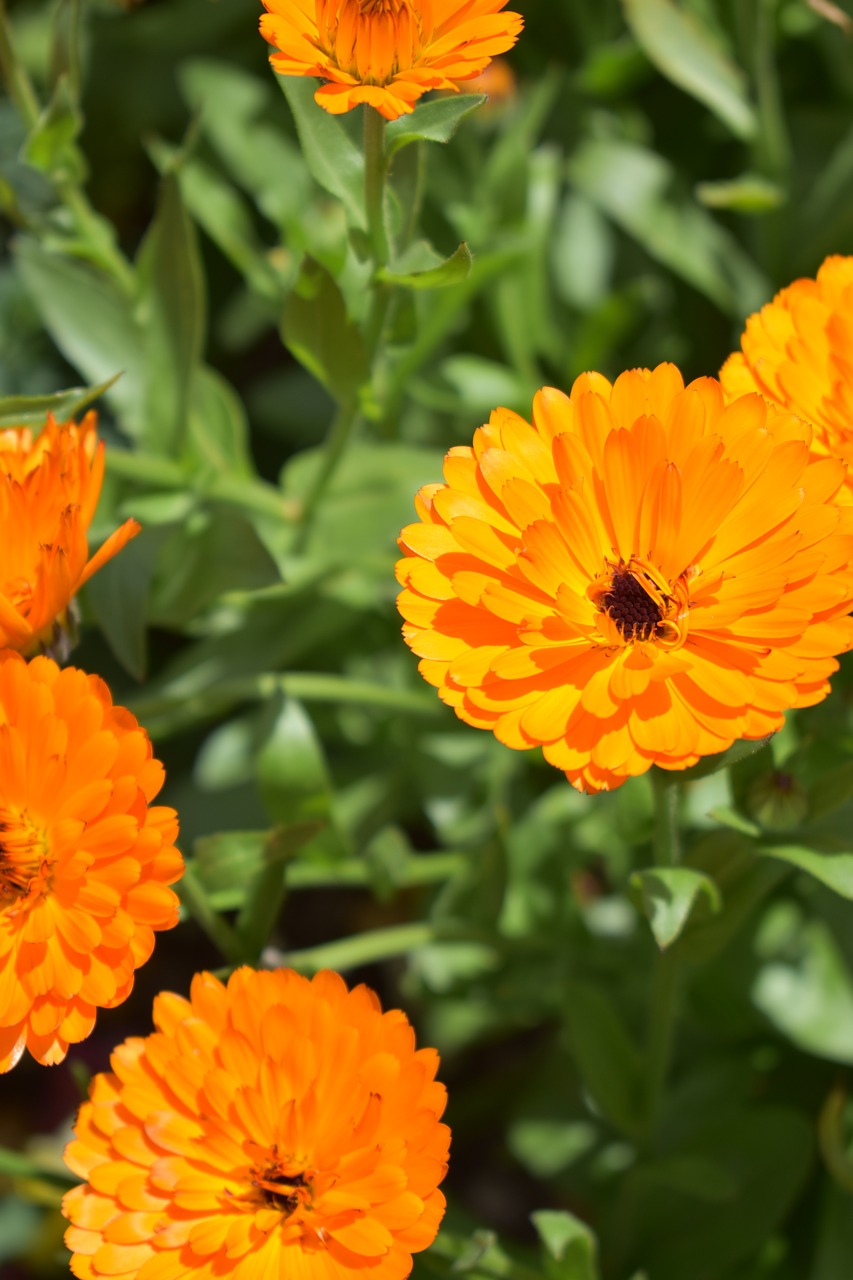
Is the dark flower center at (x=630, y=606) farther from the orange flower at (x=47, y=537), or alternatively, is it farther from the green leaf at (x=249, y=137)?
the green leaf at (x=249, y=137)

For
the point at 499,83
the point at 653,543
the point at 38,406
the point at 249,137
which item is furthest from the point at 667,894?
the point at 499,83

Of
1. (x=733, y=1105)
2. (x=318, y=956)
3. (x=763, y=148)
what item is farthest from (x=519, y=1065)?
(x=763, y=148)

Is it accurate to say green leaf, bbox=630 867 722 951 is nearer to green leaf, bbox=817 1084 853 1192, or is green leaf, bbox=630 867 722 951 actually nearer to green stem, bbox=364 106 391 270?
green leaf, bbox=817 1084 853 1192

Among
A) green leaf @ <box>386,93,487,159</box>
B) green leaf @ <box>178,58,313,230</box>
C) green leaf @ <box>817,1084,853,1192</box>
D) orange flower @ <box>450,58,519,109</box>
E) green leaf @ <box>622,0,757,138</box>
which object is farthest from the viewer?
orange flower @ <box>450,58,519,109</box>

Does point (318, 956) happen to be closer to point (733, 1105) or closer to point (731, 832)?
point (731, 832)

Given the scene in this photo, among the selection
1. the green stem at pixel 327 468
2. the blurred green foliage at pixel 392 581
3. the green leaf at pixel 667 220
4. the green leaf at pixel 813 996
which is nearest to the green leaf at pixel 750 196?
the blurred green foliage at pixel 392 581

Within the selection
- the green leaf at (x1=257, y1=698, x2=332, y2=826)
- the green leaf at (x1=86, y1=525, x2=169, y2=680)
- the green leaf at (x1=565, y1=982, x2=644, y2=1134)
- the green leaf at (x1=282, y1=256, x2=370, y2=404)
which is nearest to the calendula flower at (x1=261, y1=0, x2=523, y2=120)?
the green leaf at (x1=282, y1=256, x2=370, y2=404)

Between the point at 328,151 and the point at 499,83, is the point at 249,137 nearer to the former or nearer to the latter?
the point at 499,83
